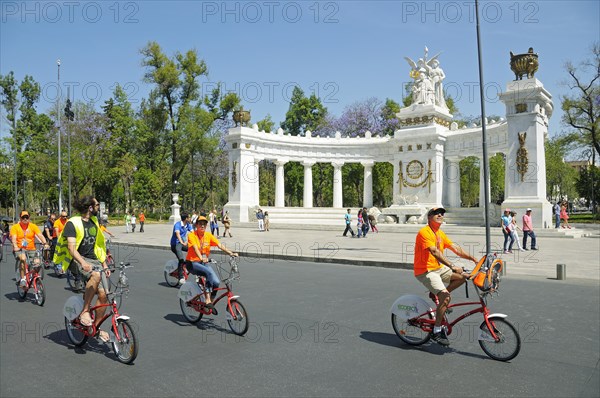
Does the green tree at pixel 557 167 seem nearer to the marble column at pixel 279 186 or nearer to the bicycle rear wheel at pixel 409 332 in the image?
the marble column at pixel 279 186

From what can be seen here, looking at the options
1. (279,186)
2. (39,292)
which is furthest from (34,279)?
(279,186)

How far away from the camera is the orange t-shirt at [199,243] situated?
26.0 ft

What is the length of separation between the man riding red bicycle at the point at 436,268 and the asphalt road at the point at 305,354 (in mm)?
Answer: 625

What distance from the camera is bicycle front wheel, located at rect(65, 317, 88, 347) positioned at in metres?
6.69

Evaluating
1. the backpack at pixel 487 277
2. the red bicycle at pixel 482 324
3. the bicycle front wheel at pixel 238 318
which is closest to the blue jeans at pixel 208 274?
the bicycle front wheel at pixel 238 318

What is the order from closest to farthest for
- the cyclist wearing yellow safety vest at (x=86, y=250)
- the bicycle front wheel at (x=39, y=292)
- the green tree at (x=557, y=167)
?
the cyclist wearing yellow safety vest at (x=86, y=250) → the bicycle front wheel at (x=39, y=292) → the green tree at (x=557, y=167)

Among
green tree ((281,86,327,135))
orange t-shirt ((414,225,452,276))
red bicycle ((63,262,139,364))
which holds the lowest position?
red bicycle ((63,262,139,364))

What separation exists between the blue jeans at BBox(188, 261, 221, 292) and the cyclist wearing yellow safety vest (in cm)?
155

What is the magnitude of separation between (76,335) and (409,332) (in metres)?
4.39

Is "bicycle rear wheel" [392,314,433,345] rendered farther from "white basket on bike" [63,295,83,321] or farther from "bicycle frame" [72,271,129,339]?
"white basket on bike" [63,295,83,321]

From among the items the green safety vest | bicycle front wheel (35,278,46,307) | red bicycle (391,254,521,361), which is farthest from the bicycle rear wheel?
bicycle front wheel (35,278,46,307)

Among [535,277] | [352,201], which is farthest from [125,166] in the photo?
[535,277]

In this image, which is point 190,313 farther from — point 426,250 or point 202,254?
point 426,250

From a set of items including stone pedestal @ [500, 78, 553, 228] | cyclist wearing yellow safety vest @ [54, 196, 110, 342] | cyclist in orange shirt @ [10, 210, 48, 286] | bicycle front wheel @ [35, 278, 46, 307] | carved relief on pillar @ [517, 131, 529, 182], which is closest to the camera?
cyclist wearing yellow safety vest @ [54, 196, 110, 342]
